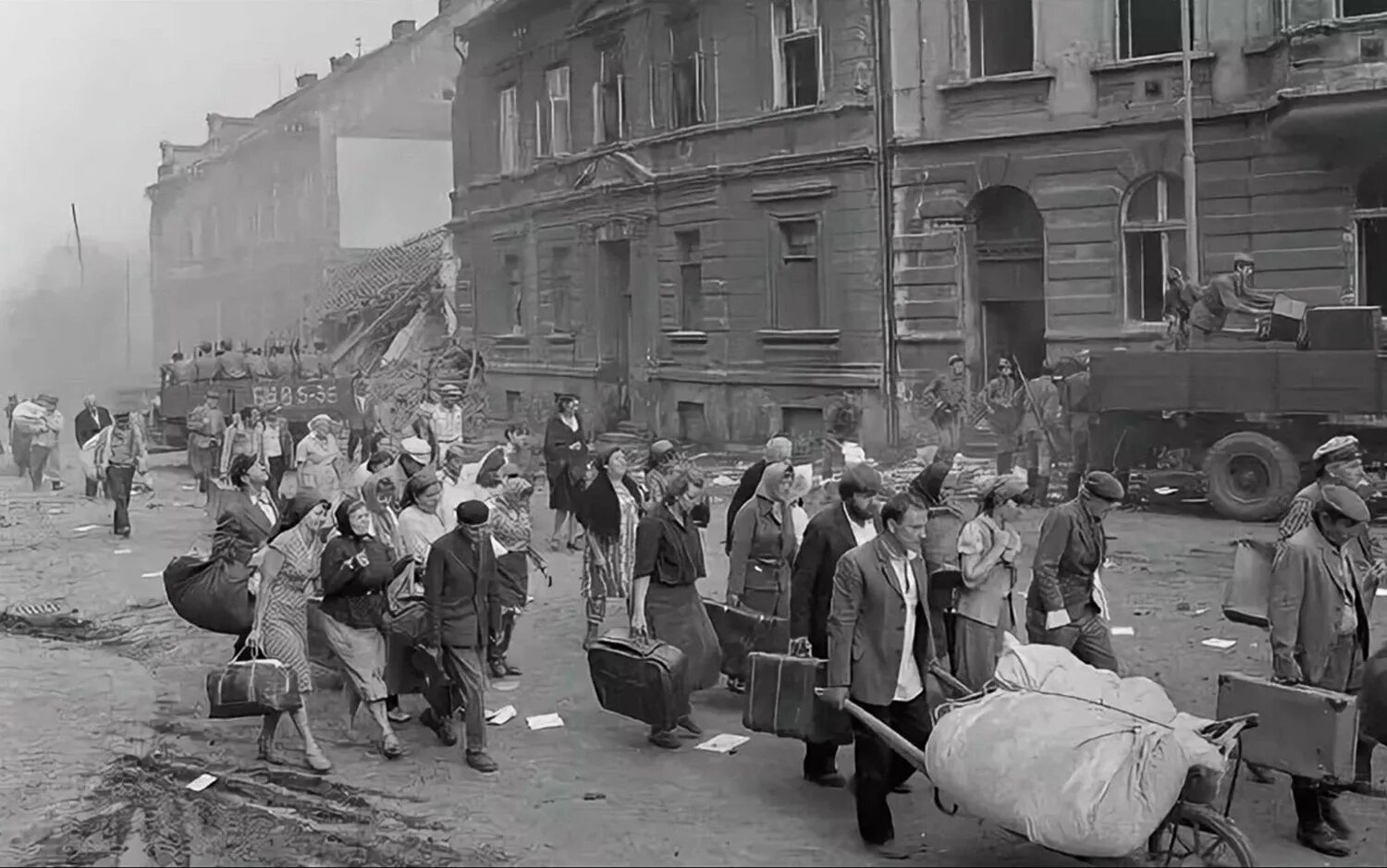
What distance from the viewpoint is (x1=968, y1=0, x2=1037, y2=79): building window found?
12227 millimetres

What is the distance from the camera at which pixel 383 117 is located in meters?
14.0

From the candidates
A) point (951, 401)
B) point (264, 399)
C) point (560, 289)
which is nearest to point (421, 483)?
point (951, 401)

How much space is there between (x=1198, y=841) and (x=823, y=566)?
1891 millimetres

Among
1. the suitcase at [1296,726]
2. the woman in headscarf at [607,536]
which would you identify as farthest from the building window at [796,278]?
the suitcase at [1296,726]

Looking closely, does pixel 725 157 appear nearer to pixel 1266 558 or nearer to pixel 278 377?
pixel 278 377

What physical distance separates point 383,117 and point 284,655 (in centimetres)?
807

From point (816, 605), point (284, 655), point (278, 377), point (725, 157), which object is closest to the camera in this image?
point (816, 605)

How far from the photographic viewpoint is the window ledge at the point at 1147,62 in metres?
11.2

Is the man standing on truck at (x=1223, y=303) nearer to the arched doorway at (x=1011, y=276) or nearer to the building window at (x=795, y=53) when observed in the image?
the arched doorway at (x=1011, y=276)

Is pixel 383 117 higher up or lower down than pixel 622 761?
higher up

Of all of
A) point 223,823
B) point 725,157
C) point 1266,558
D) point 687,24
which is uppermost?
point 687,24

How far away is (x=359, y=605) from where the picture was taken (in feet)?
23.2

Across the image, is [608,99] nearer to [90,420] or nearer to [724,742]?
[90,420]

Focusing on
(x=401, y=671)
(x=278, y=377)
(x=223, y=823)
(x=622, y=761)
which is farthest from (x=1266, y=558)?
(x=278, y=377)
